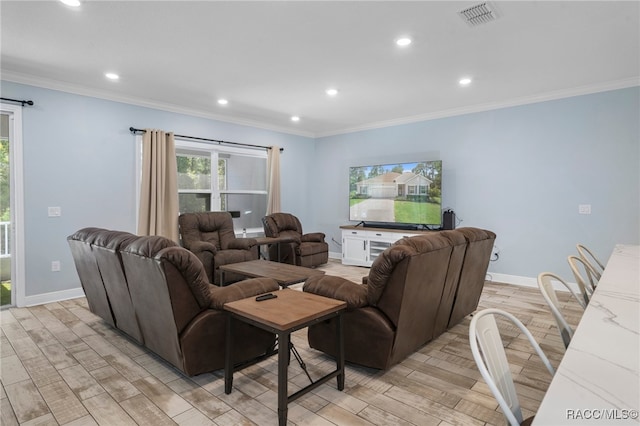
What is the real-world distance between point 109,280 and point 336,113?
13.8 feet

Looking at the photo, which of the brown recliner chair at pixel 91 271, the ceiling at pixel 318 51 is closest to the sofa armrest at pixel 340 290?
the brown recliner chair at pixel 91 271

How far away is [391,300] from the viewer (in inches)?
90.4

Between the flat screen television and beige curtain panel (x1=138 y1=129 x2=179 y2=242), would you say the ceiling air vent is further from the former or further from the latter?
beige curtain panel (x1=138 y1=129 x2=179 y2=242)

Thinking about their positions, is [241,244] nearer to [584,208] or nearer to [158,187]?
[158,187]

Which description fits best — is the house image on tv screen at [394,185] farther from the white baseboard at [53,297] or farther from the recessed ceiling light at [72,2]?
the recessed ceiling light at [72,2]

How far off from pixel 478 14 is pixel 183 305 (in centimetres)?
303

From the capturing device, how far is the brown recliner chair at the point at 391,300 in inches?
89.4

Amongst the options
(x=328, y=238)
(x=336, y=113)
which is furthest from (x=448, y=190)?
(x=328, y=238)

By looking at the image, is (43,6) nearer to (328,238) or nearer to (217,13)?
(217,13)

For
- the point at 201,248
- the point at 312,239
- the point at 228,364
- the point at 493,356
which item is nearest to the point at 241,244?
the point at 201,248

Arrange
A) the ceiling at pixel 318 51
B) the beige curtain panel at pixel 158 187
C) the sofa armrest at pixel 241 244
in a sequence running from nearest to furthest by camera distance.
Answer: the ceiling at pixel 318 51 < the beige curtain panel at pixel 158 187 < the sofa armrest at pixel 241 244

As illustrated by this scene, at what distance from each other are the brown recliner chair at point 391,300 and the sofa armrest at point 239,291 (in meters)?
0.30

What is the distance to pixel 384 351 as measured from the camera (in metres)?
2.34

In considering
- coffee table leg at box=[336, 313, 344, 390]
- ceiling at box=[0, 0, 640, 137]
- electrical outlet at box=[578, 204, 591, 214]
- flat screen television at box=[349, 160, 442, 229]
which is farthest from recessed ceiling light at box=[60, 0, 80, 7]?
electrical outlet at box=[578, 204, 591, 214]
